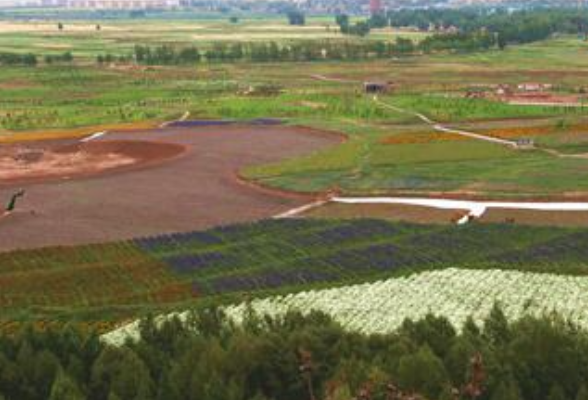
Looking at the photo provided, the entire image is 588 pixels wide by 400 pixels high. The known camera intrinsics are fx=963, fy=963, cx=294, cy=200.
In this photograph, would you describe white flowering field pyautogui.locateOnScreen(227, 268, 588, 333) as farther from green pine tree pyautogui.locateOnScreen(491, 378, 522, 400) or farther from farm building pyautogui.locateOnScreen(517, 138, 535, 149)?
farm building pyautogui.locateOnScreen(517, 138, 535, 149)

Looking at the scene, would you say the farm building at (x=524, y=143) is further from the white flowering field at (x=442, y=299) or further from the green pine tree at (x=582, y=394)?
the green pine tree at (x=582, y=394)

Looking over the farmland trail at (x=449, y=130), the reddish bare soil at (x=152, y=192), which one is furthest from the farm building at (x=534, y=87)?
the reddish bare soil at (x=152, y=192)

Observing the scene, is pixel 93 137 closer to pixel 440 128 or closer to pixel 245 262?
pixel 440 128

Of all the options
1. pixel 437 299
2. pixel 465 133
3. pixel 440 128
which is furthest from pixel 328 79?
pixel 437 299

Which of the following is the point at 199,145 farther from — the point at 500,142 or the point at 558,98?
the point at 558,98

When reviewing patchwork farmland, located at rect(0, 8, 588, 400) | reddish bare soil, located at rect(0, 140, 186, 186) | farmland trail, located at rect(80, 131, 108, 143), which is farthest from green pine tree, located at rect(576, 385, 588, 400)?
farmland trail, located at rect(80, 131, 108, 143)

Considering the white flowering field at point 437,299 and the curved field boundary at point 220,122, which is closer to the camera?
the white flowering field at point 437,299
